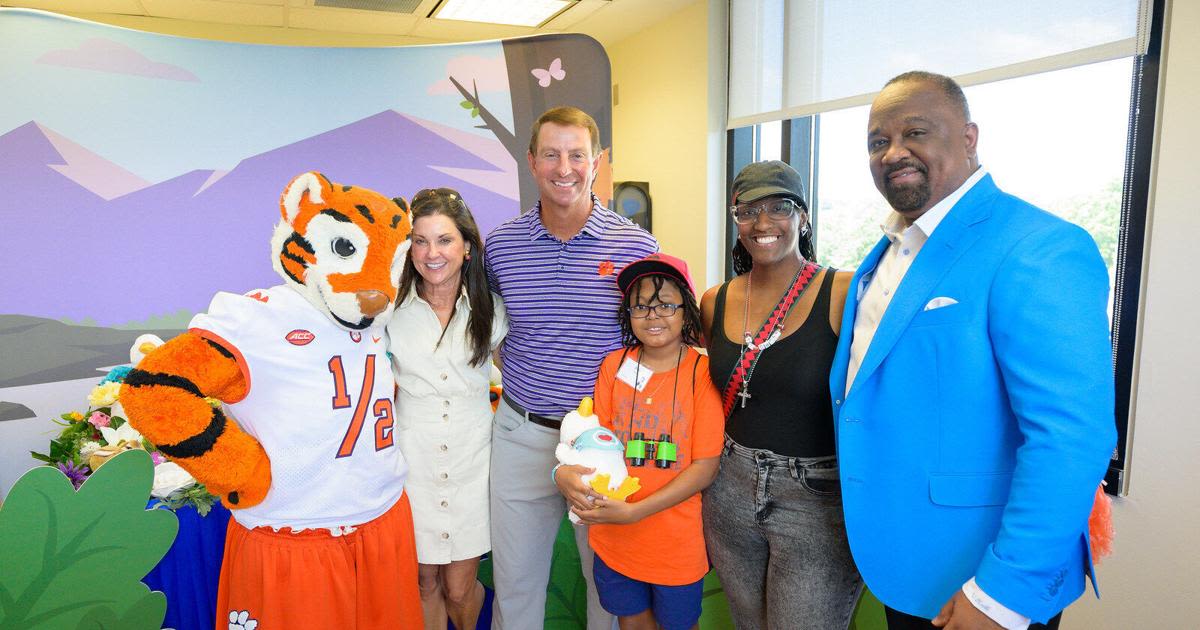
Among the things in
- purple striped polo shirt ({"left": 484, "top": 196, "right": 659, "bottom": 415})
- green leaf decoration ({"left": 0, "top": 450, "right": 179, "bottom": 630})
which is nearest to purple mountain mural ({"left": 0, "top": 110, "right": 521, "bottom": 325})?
green leaf decoration ({"left": 0, "top": 450, "right": 179, "bottom": 630})

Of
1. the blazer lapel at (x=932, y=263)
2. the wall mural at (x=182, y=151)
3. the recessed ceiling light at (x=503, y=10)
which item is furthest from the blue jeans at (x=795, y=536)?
the recessed ceiling light at (x=503, y=10)

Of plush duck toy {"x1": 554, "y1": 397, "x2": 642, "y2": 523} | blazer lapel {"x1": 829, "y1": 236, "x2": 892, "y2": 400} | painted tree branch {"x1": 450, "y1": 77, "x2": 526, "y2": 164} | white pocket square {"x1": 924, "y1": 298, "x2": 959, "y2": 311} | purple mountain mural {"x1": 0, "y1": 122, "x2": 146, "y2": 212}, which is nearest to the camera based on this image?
white pocket square {"x1": 924, "y1": 298, "x2": 959, "y2": 311}

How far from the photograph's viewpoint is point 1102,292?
40.8 inches

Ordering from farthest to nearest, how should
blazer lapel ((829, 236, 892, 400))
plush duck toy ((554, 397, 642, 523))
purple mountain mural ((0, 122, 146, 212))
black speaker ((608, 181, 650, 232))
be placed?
black speaker ((608, 181, 650, 232)) → purple mountain mural ((0, 122, 146, 212)) → plush duck toy ((554, 397, 642, 523)) → blazer lapel ((829, 236, 892, 400))

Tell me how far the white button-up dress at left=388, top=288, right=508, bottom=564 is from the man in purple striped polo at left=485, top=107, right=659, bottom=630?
86 mm

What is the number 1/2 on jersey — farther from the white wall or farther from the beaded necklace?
the white wall

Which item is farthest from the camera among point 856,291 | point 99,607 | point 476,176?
point 476,176

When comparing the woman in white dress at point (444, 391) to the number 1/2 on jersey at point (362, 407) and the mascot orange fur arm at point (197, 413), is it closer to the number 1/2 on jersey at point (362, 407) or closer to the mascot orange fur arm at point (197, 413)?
the number 1/2 on jersey at point (362, 407)

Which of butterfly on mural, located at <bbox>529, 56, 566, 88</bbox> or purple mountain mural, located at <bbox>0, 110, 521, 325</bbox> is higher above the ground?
butterfly on mural, located at <bbox>529, 56, 566, 88</bbox>

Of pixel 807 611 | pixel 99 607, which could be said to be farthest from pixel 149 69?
pixel 807 611

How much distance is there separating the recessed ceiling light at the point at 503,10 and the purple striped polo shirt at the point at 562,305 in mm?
3265

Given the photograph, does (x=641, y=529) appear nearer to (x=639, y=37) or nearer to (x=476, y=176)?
(x=476, y=176)

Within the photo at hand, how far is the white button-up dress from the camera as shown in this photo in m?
1.83

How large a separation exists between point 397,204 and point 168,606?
1.40 meters
